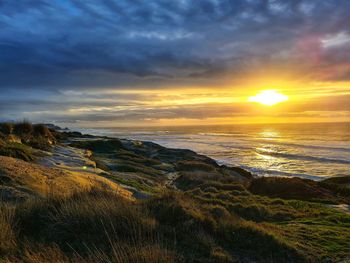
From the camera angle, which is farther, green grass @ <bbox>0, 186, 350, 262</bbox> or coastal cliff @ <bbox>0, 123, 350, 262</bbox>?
green grass @ <bbox>0, 186, 350, 262</bbox>

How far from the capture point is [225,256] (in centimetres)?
650

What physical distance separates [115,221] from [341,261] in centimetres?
475

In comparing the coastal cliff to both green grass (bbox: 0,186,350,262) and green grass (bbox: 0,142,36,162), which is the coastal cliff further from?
green grass (bbox: 0,142,36,162)

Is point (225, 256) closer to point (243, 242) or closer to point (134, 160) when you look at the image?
point (243, 242)

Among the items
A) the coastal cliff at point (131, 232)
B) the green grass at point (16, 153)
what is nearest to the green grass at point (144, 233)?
the coastal cliff at point (131, 232)

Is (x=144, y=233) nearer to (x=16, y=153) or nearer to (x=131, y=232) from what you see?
(x=131, y=232)

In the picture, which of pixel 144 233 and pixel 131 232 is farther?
pixel 144 233

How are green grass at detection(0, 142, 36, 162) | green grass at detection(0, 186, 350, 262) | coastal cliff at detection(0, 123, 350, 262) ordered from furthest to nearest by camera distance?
green grass at detection(0, 142, 36, 162) < green grass at detection(0, 186, 350, 262) < coastal cliff at detection(0, 123, 350, 262)

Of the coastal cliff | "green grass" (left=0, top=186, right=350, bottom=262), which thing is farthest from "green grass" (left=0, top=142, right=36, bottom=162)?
"green grass" (left=0, top=186, right=350, bottom=262)

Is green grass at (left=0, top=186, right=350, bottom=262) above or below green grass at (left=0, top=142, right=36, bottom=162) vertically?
below

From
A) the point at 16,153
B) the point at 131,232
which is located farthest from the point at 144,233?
the point at 16,153

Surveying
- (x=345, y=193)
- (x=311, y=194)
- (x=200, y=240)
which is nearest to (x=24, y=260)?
(x=200, y=240)

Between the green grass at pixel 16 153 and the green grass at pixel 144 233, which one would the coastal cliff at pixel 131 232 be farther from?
the green grass at pixel 16 153

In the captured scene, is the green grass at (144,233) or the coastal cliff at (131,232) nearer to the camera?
the coastal cliff at (131,232)
